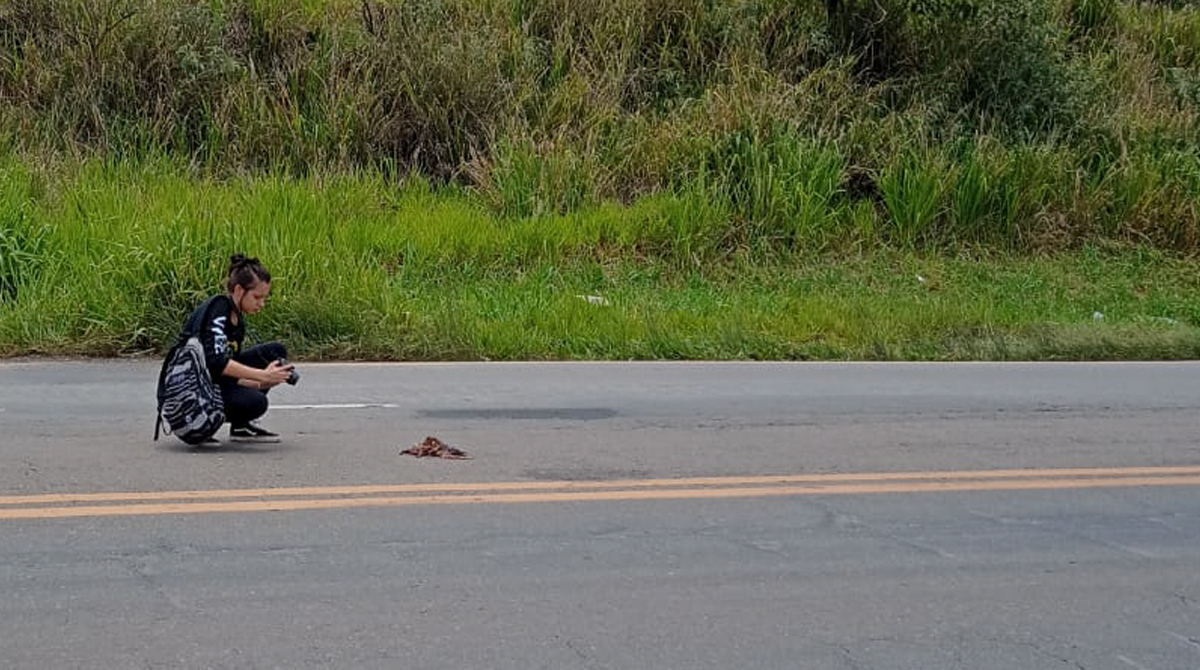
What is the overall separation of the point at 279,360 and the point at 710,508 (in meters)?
2.70

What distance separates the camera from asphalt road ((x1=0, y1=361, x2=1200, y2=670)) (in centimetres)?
498

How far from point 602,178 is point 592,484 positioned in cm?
1135

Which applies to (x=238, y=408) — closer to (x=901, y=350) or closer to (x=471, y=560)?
(x=471, y=560)

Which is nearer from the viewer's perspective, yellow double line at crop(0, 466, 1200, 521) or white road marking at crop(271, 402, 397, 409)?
yellow double line at crop(0, 466, 1200, 521)

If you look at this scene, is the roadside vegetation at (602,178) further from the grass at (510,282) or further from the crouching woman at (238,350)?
the crouching woman at (238,350)

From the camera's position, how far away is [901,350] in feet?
44.0

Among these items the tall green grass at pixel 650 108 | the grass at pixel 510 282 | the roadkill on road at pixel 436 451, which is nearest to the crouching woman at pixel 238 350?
the roadkill on road at pixel 436 451

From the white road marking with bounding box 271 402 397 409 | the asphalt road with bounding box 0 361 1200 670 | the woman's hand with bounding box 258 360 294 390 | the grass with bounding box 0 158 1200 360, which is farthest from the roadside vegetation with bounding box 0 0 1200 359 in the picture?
the woman's hand with bounding box 258 360 294 390

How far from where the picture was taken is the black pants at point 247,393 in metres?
7.77

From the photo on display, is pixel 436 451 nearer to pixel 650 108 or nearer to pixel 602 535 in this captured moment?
pixel 602 535

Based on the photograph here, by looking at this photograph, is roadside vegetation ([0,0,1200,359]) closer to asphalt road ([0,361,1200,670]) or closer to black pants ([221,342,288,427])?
asphalt road ([0,361,1200,670])

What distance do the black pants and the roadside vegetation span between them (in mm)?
4480

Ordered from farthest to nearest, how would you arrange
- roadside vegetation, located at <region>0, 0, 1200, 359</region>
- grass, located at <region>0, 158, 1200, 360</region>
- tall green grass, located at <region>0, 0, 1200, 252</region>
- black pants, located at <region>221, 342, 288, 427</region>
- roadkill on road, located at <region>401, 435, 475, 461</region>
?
tall green grass, located at <region>0, 0, 1200, 252</region> < roadside vegetation, located at <region>0, 0, 1200, 359</region> < grass, located at <region>0, 158, 1200, 360</region> < roadkill on road, located at <region>401, 435, 475, 461</region> < black pants, located at <region>221, 342, 288, 427</region>

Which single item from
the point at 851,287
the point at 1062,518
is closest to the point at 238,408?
the point at 1062,518
